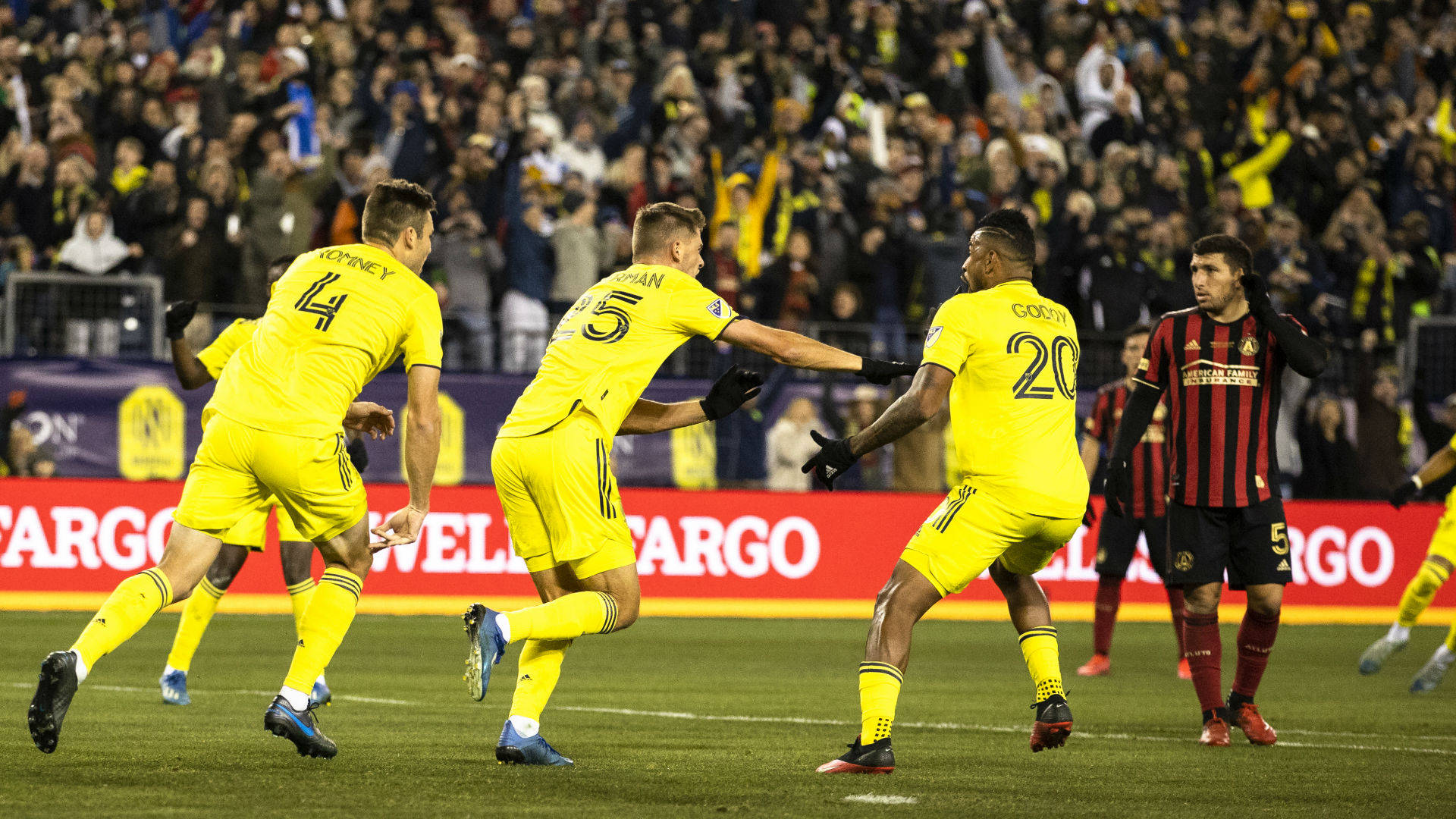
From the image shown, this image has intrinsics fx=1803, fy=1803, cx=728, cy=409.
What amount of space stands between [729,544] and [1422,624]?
277 inches

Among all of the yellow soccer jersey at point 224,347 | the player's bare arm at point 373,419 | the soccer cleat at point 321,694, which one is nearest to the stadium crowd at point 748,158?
the yellow soccer jersey at point 224,347

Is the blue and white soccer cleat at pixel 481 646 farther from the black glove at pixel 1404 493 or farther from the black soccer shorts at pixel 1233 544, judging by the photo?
the black glove at pixel 1404 493

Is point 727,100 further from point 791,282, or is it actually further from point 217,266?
point 217,266

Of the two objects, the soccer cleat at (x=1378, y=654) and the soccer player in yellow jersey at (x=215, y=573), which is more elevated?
the soccer player in yellow jersey at (x=215, y=573)

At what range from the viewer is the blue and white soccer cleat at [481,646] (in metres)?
6.67

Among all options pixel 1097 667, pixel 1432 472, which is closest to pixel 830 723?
pixel 1097 667

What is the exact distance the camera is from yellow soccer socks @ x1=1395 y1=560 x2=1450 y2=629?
12.6m

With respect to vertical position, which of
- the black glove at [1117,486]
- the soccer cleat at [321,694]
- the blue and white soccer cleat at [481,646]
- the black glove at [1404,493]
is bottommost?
the soccer cleat at [321,694]

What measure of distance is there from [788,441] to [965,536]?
32.6 ft

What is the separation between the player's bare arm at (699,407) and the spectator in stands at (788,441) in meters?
9.28

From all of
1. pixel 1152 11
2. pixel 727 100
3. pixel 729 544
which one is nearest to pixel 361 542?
pixel 729 544

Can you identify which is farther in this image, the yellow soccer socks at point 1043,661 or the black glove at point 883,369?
the yellow soccer socks at point 1043,661

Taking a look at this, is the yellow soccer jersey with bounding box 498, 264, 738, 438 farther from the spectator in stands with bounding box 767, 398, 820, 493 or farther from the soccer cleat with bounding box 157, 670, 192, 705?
the spectator in stands with bounding box 767, 398, 820, 493

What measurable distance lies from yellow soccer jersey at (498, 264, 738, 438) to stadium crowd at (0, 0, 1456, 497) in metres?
9.61
